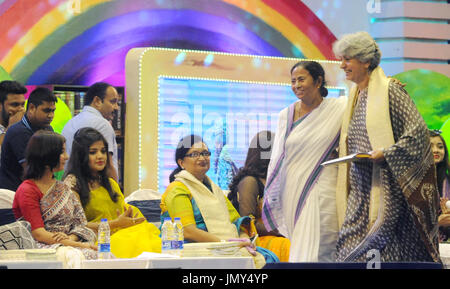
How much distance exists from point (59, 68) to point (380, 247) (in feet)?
13.6

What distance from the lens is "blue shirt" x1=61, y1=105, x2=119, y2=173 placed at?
18.9 feet

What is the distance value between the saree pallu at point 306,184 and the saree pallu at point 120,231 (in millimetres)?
773

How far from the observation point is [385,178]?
13.1 feet

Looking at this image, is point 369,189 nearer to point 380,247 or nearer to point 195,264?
point 380,247

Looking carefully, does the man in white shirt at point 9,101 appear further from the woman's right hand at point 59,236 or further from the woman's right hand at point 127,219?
the woman's right hand at point 59,236

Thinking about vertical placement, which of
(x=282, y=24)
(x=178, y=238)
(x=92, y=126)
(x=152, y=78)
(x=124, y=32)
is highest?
(x=282, y=24)

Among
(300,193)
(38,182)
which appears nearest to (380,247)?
(300,193)

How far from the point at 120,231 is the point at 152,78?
241 centimetres

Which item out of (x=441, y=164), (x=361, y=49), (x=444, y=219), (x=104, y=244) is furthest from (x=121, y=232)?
(x=441, y=164)

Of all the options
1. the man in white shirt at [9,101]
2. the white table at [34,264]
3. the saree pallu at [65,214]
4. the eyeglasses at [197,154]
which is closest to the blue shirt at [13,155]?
the man in white shirt at [9,101]

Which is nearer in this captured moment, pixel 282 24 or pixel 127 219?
pixel 127 219

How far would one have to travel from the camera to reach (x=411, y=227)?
3.97 m

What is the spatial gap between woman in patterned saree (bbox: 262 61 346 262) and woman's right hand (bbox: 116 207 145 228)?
2.73 ft

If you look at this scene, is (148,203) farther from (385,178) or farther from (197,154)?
(385,178)
